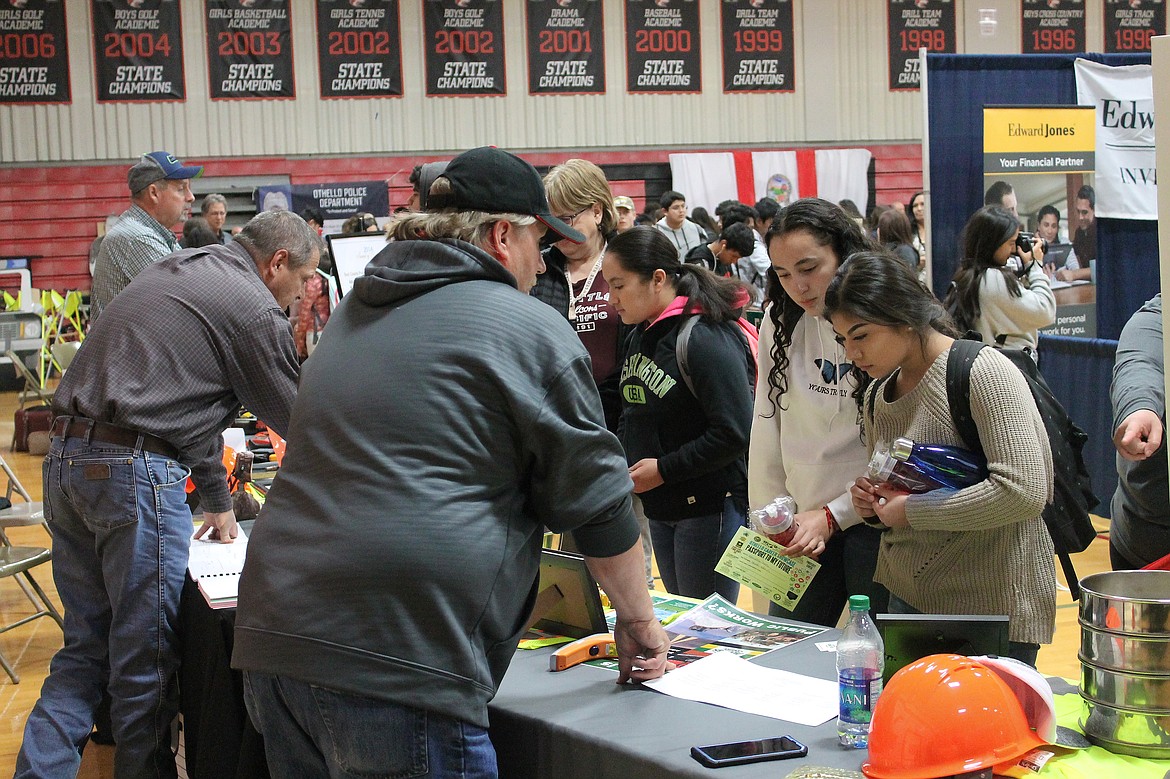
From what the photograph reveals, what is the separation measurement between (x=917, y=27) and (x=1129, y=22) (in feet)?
9.85

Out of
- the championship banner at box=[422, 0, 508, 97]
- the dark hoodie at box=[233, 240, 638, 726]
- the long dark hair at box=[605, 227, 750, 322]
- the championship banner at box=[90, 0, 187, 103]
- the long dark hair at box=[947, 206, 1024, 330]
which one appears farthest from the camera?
the championship banner at box=[422, 0, 508, 97]

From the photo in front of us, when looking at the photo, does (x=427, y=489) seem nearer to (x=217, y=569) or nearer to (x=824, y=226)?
(x=824, y=226)

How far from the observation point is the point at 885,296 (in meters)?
2.08

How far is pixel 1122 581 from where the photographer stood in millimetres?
1701

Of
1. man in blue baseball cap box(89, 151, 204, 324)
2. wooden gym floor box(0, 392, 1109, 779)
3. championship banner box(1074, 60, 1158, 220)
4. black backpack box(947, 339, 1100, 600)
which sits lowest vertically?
wooden gym floor box(0, 392, 1109, 779)

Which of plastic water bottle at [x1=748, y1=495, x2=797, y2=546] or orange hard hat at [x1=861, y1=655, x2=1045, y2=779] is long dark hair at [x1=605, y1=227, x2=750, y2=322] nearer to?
plastic water bottle at [x1=748, y1=495, x2=797, y2=546]

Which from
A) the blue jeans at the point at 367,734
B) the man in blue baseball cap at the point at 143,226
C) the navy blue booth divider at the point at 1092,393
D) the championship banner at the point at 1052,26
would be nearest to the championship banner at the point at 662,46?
the championship banner at the point at 1052,26

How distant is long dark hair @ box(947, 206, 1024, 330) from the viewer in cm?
500

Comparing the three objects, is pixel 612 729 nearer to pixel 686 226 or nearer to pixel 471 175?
pixel 471 175

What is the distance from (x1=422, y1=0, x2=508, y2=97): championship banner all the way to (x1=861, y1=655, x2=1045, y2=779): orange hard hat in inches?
514

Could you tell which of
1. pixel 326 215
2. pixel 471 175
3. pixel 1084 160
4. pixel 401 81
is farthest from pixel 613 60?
pixel 471 175

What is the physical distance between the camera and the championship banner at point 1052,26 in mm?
15242

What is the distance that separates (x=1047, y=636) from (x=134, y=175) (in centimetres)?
372

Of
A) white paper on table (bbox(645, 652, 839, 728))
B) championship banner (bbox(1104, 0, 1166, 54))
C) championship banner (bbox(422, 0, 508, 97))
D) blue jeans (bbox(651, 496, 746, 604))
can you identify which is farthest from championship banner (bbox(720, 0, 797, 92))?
white paper on table (bbox(645, 652, 839, 728))
